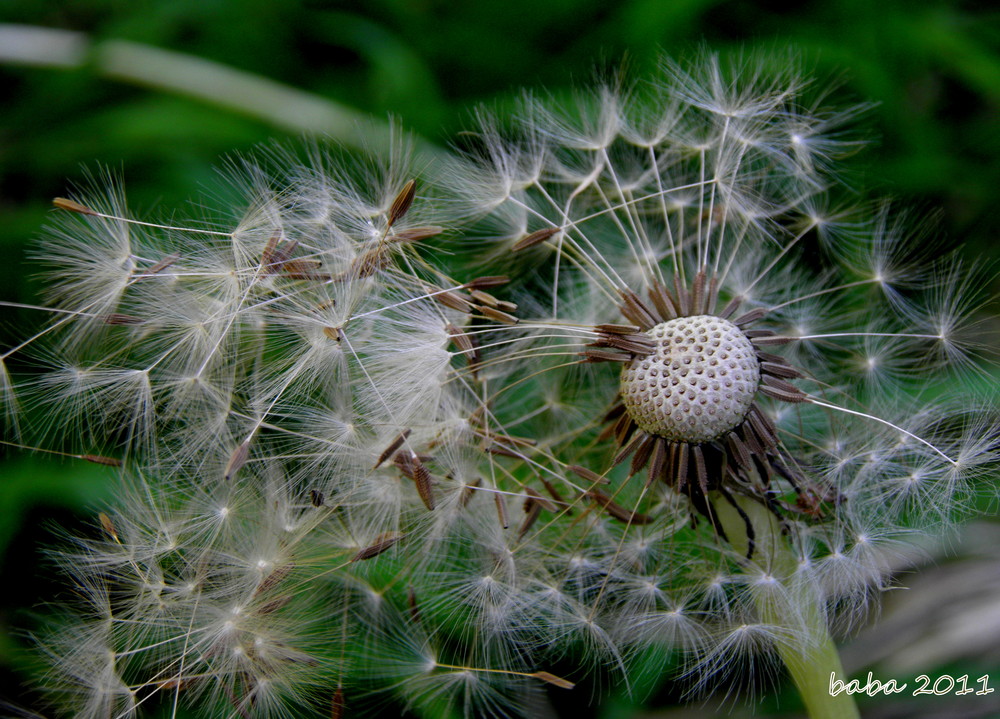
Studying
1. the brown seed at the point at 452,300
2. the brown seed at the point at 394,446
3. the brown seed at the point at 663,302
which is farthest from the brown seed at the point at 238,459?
the brown seed at the point at 663,302

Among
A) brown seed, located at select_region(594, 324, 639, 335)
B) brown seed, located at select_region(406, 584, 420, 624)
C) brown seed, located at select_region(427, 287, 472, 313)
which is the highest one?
brown seed, located at select_region(427, 287, 472, 313)

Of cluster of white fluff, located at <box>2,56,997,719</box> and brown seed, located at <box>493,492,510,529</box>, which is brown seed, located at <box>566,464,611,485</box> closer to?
cluster of white fluff, located at <box>2,56,997,719</box>

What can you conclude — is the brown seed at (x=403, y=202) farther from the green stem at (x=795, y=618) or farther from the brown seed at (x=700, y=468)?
the green stem at (x=795, y=618)

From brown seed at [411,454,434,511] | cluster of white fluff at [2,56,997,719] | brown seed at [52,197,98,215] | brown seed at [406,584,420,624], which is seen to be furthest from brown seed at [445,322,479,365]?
brown seed at [52,197,98,215]

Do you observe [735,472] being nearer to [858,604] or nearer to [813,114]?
[858,604]

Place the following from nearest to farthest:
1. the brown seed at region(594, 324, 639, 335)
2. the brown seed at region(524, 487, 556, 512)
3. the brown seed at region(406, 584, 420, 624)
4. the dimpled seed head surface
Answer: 1. the dimpled seed head surface
2. the brown seed at region(594, 324, 639, 335)
3. the brown seed at region(524, 487, 556, 512)
4. the brown seed at region(406, 584, 420, 624)

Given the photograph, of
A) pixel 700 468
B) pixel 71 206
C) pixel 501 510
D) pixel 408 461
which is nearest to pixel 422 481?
pixel 408 461

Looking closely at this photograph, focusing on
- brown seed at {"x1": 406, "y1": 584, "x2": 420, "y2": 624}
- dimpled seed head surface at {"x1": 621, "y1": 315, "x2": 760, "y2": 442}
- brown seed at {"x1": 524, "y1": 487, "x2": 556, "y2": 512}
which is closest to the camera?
dimpled seed head surface at {"x1": 621, "y1": 315, "x2": 760, "y2": 442}
